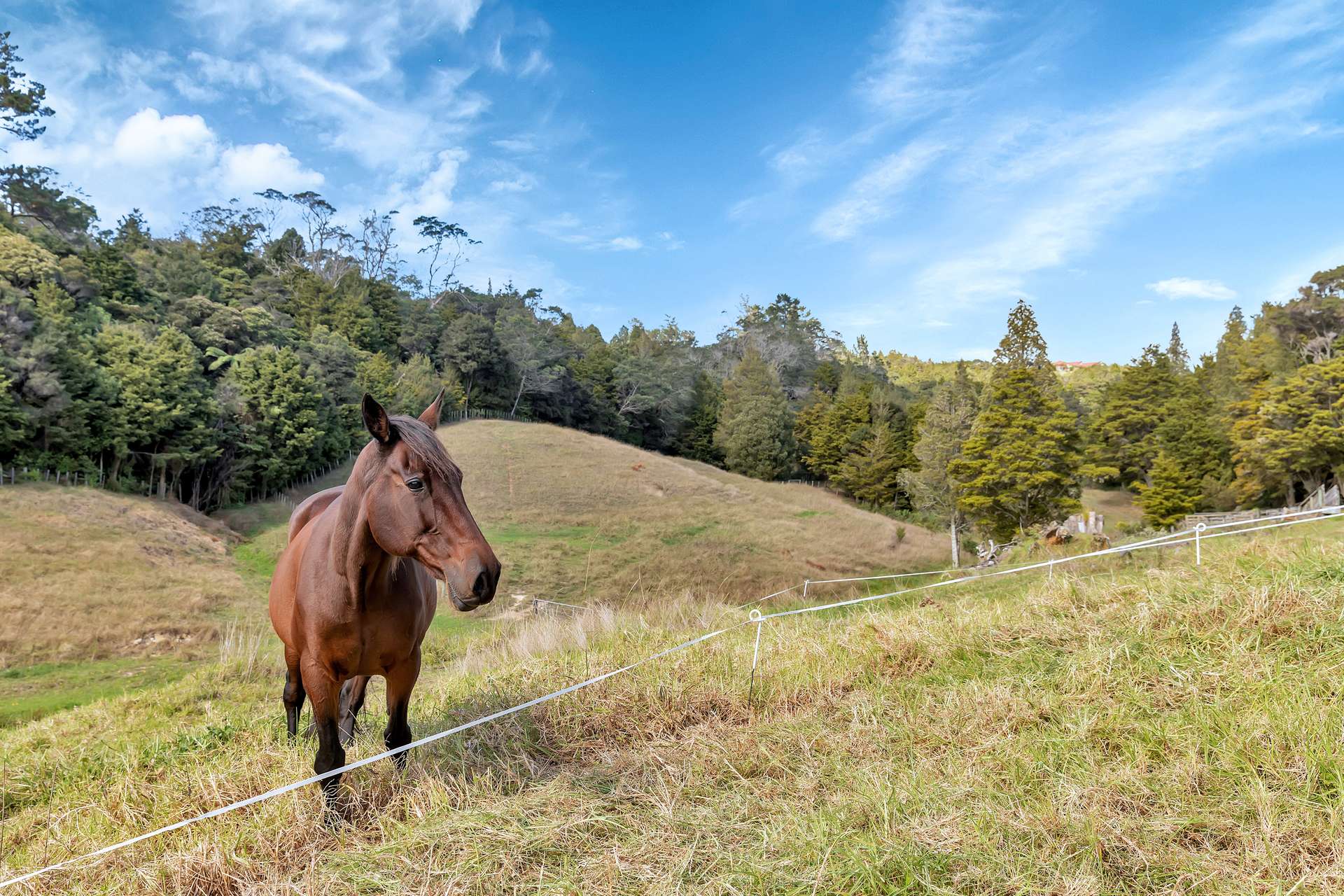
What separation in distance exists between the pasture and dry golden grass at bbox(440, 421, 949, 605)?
8251 millimetres

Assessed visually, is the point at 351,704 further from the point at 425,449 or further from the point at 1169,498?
the point at 1169,498

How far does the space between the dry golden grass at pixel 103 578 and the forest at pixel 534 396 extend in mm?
4748

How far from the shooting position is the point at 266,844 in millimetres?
2535

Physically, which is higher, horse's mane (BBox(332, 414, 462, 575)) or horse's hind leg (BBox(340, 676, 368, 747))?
horse's mane (BBox(332, 414, 462, 575))

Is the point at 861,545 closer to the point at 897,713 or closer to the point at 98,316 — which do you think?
the point at 897,713

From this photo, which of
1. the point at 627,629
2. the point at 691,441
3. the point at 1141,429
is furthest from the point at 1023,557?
the point at 691,441

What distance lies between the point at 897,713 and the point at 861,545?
26026 millimetres

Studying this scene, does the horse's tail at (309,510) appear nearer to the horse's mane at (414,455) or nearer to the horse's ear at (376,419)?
the horse's mane at (414,455)

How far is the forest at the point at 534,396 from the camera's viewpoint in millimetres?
25422

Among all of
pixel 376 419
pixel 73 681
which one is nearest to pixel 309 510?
pixel 376 419

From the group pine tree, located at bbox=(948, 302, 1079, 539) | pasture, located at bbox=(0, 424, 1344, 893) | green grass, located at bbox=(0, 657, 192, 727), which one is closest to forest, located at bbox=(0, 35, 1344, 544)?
pine tree, located at bbox=(948, 302, 1079, 539)

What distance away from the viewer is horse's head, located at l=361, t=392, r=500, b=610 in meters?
2.46

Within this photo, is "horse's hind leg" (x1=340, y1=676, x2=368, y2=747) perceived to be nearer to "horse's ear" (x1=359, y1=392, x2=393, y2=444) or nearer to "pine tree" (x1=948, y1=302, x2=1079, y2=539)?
"horse's ear" (x1=359, y1=392, x2=393, y2=444)

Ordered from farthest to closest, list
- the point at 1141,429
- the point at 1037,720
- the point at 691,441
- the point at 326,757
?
the point at 691,441, the point at 1141,429, the point at 1037,720, the point at 326,757
